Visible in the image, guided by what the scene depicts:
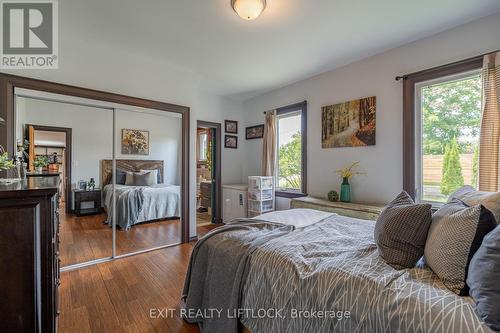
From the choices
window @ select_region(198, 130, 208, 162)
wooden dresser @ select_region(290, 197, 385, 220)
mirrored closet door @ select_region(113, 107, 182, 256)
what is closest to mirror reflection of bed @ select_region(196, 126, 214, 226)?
window @ select_region(198, 130, 208, 162)

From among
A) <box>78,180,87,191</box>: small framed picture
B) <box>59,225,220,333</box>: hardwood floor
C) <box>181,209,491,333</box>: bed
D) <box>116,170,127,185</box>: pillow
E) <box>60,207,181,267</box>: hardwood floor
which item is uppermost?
<box>116,170,127,185</box>: pillow

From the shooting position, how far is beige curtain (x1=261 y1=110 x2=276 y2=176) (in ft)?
14.2

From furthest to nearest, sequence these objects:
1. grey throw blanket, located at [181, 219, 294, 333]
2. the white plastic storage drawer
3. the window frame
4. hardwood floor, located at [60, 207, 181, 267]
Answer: the white plastic storage drawer → hardwood floor, located at [60, 207, 181, 267] → the window frame → grey throw blanket, located at [181, 219, 294, 333]

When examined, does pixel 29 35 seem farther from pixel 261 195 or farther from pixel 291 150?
pixel 291 150

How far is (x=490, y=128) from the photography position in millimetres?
2117

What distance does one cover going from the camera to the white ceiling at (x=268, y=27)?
2.07 m

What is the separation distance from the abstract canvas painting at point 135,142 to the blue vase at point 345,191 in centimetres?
277

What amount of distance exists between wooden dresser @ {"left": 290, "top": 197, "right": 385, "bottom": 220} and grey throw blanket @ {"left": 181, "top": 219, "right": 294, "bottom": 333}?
132 cm

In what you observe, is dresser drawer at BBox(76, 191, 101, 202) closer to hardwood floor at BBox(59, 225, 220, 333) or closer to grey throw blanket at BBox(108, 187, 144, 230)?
grey throw blanket at BBox(108, 187, 144, 230)

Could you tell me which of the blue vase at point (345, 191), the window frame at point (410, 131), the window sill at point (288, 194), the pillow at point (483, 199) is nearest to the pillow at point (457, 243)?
the pillow at point (483, 199)

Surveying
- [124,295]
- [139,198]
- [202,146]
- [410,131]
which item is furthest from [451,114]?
[202,146]

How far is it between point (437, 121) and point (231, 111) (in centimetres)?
350

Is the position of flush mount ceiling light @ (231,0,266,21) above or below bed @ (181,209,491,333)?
above

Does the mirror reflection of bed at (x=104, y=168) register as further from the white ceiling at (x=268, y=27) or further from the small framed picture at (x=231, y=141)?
the small framed picture at (x=231, y=141)
